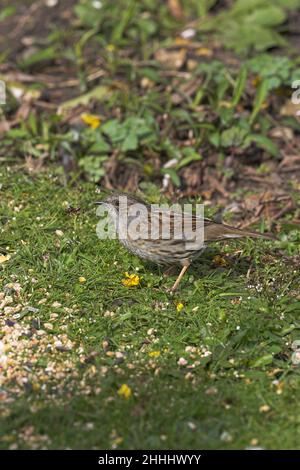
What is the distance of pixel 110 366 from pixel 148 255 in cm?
124

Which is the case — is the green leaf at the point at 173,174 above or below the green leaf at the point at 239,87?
below

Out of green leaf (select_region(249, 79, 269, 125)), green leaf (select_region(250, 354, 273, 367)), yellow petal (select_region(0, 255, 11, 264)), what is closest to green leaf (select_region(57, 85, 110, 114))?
green leaf (select_region(249, 79, 269, 125))

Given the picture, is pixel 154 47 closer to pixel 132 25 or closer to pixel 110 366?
pixel 132 25

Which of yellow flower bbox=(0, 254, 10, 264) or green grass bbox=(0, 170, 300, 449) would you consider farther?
yellow flower bbox=(0, 254, 10, 264)

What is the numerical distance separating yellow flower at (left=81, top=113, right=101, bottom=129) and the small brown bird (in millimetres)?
2541

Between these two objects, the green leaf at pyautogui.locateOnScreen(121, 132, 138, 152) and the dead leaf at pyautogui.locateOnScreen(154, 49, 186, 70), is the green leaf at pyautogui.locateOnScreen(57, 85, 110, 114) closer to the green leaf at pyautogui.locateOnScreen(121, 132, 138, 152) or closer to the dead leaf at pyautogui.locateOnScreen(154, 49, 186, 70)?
the dead leaf at pyautogui.locateOnScreen(154, 49, 186, 70)

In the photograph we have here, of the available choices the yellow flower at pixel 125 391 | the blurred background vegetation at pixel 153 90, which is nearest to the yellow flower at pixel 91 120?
the blurred background vegetation at pixel 153 90

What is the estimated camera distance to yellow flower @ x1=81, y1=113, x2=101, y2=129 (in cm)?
963

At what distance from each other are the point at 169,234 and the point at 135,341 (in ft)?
3.39

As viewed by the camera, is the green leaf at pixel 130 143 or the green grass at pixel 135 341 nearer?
the green grass at pixel 135 341

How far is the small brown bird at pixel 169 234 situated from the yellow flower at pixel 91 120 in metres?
2.54

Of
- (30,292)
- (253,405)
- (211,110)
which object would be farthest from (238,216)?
(253,405)

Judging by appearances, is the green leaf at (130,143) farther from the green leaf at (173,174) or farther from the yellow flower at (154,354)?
the yellow flower at (154,354)

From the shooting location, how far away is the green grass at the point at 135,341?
553 centimetres
